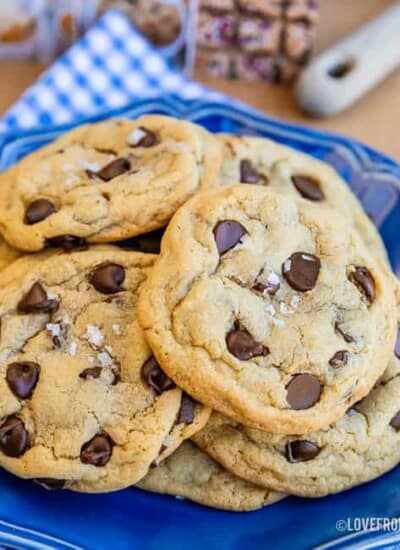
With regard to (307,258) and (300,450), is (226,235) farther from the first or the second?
(300,450)

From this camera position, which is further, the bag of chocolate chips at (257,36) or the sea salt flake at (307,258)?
the bag of chocolate chips at (257,36)

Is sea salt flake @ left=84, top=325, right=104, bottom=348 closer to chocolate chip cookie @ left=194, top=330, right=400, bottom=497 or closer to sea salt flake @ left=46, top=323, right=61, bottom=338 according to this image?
sea salt flake @ left=46, top=323, right=61, bottom=338

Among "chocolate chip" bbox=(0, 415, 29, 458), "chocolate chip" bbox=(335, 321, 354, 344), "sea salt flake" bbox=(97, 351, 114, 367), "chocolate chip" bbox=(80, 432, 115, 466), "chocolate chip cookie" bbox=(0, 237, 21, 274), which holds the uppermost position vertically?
"chocolate chip" bbox=(335, 321, 354, 344)

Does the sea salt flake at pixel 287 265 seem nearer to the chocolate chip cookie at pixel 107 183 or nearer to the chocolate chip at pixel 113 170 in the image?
the chocolate chip cookie at pixel 107 183

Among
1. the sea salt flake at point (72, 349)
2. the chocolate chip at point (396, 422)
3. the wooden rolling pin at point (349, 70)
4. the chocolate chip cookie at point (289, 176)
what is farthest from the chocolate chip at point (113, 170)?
the wooden rolling pin at point (349, 70)

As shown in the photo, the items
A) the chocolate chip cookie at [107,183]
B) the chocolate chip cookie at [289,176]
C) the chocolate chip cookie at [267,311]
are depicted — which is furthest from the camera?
the chocolate chip cookie at [289,176]

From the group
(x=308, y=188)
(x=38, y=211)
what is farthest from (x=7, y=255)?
(x=308, y=188)

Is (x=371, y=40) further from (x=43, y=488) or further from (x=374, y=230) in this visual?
(x=43, y=488)

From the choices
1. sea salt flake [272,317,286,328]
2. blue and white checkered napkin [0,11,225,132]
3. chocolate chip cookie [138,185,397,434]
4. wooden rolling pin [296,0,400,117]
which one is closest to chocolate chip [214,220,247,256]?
chocolate chip cookie [138,185,397,434]
